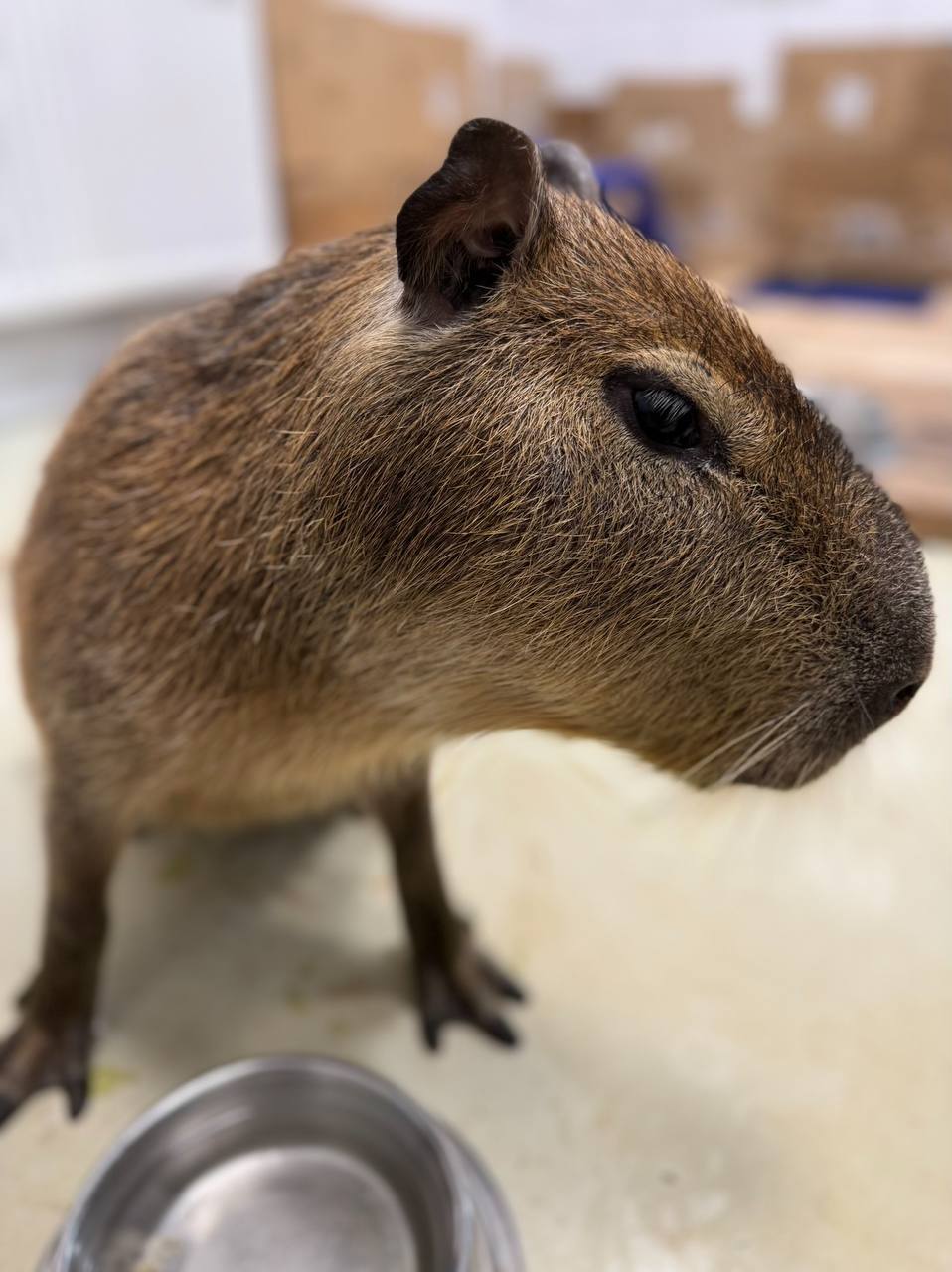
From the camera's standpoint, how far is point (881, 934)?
1369 mm

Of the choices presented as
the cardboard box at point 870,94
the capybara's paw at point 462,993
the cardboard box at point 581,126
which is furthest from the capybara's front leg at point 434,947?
the cardboard box at point 581,126

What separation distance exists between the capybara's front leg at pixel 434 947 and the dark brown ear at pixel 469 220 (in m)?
0.66

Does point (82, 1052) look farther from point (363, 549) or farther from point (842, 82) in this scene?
point (842, 82)

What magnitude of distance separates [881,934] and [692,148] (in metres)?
3.54

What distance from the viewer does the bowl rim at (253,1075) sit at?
3.00 ft

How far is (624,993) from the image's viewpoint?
131 cm

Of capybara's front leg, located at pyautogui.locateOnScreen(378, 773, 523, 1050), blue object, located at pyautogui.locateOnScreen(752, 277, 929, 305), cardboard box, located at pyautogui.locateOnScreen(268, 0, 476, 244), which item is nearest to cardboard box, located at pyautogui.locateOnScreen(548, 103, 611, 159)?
cardboard box, located at pyautogui.locateOnScreen(268, 0, 476, 244)

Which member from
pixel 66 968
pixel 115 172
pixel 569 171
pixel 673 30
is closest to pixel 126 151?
pixel 115 172

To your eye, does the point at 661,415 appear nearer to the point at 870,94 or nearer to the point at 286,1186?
the point at 286,1186

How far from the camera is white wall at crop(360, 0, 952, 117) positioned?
3555 millimetres

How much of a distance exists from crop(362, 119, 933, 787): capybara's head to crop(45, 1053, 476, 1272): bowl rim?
514mm

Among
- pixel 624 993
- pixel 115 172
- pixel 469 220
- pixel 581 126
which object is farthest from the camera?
pixel 581 126

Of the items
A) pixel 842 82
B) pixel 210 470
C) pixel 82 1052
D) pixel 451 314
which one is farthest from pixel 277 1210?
pixel 842 82

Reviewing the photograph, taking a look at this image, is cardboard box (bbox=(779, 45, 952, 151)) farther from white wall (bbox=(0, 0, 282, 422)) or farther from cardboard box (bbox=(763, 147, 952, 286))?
A: white wall (bbox=(0, 0, 282, 422))
